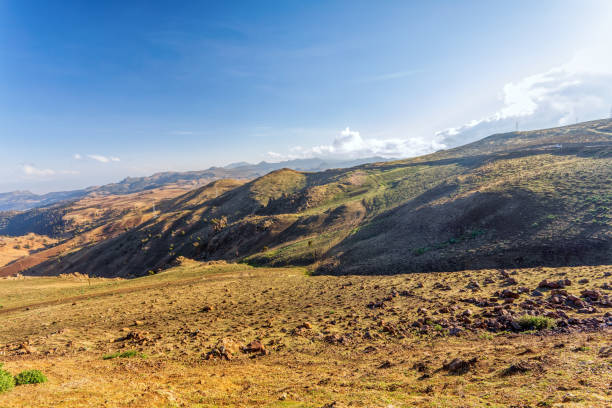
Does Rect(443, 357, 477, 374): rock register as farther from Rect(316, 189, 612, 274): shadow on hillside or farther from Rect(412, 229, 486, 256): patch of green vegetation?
Rect(412, 229, 486, 256): patch of green vegetation

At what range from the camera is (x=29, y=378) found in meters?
9.53

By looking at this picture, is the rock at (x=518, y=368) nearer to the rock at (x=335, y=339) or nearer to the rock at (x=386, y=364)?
the rock at (x=386, y=364)

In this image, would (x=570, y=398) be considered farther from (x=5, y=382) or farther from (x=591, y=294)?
(x=5, y=382)

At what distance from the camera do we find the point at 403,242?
34656mm

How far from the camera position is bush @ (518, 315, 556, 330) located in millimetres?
12180

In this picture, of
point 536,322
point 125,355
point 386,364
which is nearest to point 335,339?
point 386,364

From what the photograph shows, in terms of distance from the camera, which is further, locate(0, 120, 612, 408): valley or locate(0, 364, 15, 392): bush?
locate(0, 120, 612, 408): valley

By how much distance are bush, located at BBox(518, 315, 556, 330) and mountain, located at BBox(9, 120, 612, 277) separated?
13.5 m

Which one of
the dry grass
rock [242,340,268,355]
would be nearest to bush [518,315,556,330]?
rock [242,340,268,355]

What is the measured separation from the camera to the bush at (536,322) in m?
12.2

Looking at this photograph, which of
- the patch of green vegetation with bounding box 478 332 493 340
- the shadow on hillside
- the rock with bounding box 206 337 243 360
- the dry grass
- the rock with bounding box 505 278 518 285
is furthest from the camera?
the dry grass

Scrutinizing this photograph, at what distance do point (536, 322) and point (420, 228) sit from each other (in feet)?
84.0

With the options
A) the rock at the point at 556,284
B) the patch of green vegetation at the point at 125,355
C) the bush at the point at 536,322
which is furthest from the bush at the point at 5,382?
the rock at the point at 556,284

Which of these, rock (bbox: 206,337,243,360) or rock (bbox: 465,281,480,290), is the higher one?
rock (bbox: 465,281,480,290)
